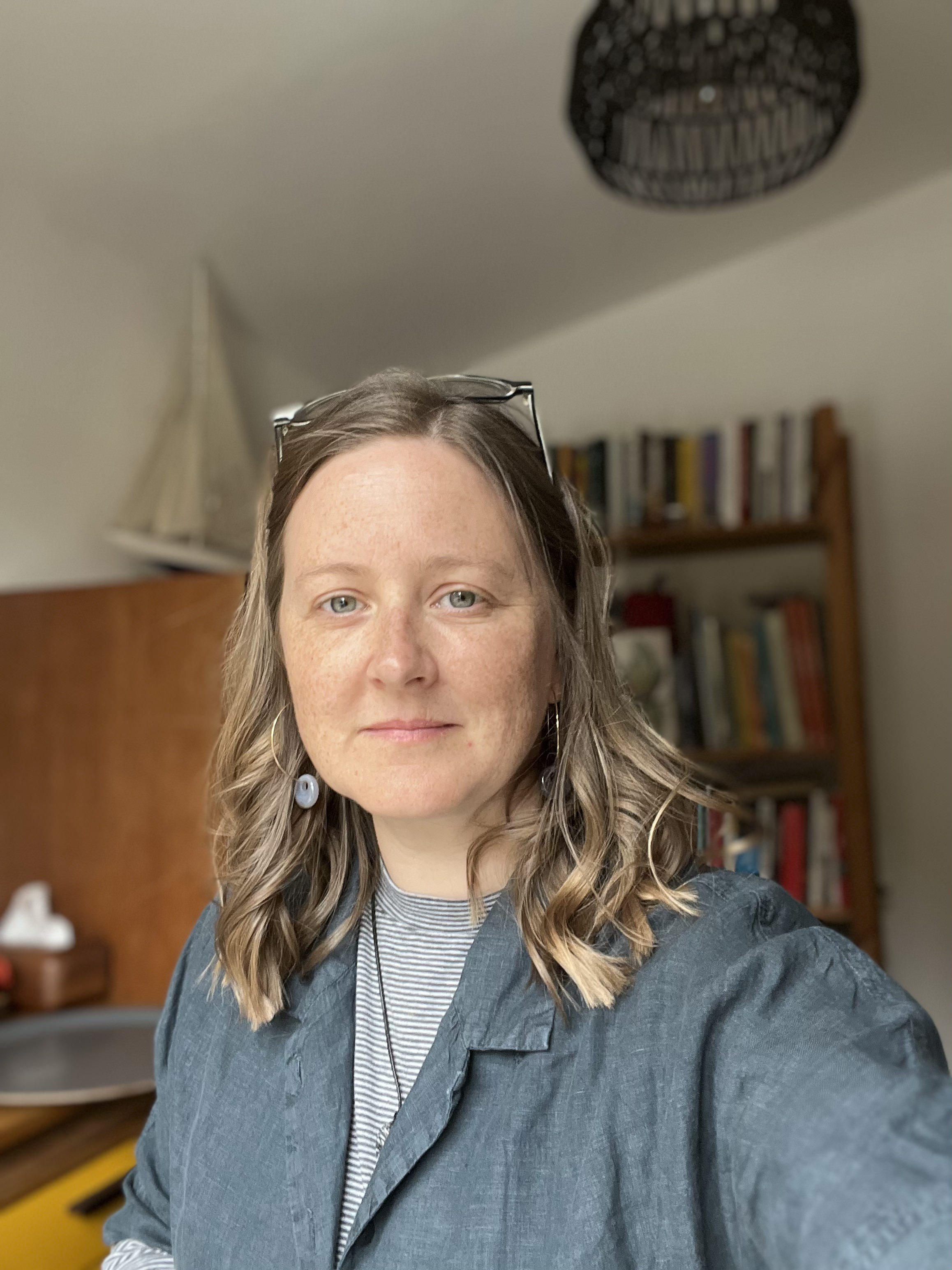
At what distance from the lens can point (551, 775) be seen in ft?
3.26

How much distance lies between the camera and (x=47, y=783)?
2.02 meters

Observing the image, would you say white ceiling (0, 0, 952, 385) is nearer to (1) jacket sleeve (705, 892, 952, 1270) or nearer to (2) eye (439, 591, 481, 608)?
(2) eye (439, 591, 481, 608)

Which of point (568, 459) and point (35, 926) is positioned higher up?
point (568, 459)

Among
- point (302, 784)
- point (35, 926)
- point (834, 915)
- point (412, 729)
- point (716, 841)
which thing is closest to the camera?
point (412, 729)

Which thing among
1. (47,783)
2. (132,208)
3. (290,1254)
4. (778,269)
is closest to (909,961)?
(778,269)

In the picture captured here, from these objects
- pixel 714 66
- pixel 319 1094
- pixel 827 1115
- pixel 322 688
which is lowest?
pixel 319 1094

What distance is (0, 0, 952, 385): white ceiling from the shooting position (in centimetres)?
191

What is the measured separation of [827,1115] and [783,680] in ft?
8.04

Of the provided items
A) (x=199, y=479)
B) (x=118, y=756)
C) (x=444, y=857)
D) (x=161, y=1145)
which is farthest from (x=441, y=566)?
(x=199, y=479)

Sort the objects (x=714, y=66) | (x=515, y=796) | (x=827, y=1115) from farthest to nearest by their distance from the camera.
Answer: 1. (x=714, y=66)
2. (x=515, y=796)
3. (x=827, y=1115)

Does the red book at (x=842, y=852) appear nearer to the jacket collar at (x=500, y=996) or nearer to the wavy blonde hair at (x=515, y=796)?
the wavy blonde hair at (x=515, y=796)

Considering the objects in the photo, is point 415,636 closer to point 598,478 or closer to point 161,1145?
point 161,1145

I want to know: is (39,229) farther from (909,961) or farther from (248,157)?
(909,961)

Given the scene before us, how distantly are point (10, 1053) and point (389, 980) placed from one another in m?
0.98
